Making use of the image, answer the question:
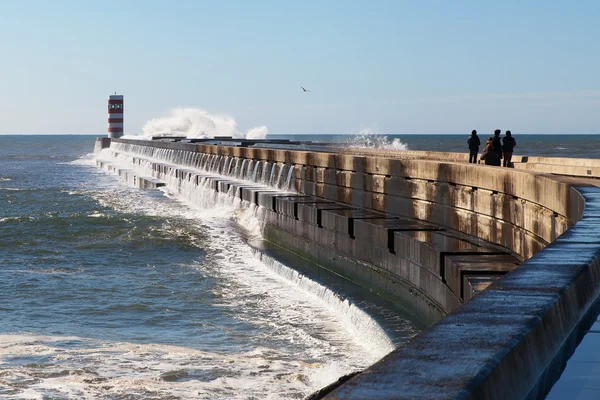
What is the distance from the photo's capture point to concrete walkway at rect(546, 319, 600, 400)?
3.41 m

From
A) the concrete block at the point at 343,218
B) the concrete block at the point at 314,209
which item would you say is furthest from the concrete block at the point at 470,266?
the concrete block at the point at 314,209

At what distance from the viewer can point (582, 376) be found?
364 centimetres

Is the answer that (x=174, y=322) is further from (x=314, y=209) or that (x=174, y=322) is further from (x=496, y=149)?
(x=496, y=149)

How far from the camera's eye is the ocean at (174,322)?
850 centimetres

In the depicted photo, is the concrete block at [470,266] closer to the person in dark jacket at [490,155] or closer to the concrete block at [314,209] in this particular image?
the concrete block at [314,209]

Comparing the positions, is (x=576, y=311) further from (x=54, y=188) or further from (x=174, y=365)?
(x=54, y=188)

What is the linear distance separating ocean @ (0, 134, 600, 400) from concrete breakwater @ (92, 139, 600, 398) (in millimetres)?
675

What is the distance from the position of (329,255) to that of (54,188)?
1194 inches

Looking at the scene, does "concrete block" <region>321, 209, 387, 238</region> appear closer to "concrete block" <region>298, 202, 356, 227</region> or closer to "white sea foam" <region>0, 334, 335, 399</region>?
"concrete block" <region>298, 202, 356, 227</region>

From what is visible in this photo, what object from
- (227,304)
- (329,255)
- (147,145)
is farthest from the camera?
(147,145)

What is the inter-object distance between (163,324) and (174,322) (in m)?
0.17

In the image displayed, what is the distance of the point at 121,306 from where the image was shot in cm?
1298

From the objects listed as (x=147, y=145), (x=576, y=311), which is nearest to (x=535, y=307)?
(x=576, y=311)

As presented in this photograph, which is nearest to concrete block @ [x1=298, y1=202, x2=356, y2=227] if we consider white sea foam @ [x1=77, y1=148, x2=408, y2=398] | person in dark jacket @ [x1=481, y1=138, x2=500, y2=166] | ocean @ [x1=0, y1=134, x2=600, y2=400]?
ocean @ [x1=0, y1=134, x2=600, y2=400]
